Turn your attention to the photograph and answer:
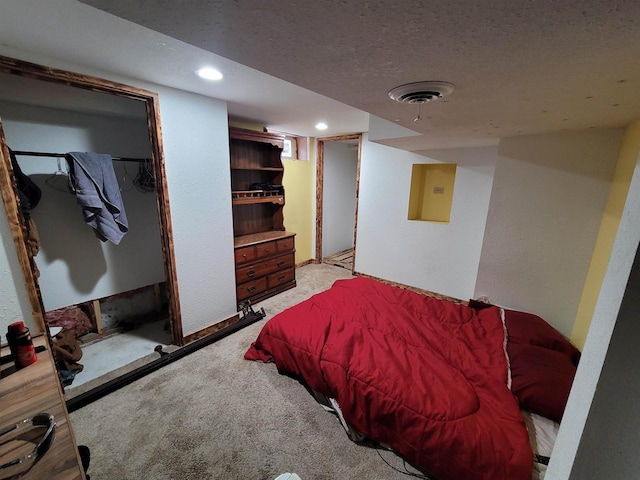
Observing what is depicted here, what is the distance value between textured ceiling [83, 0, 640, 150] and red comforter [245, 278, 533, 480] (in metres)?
1.44

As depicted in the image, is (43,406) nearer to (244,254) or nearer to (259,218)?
(244,254)

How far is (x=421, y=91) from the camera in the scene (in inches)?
39.0

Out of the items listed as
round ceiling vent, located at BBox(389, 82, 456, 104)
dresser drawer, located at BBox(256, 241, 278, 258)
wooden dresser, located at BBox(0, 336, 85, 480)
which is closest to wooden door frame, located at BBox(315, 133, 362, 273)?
dresser drawer, located at BBox(256, 241, 278, 258)

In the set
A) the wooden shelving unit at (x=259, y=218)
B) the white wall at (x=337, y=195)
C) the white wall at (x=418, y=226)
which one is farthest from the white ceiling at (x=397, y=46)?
the white wall at (x=337, y=195)

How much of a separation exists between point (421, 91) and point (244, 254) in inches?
94.1

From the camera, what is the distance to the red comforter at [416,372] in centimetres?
115

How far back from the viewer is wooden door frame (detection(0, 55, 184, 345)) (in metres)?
1.36

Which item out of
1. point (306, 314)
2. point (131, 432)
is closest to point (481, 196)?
point (306, 314)

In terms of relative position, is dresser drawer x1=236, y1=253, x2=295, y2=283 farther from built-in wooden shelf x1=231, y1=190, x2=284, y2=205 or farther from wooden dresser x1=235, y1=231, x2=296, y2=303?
built-in wooden shelf x1=231, y1=190, x2=284, y2=205

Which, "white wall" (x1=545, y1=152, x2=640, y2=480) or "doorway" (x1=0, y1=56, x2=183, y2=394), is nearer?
"white wall" (x1=545, y1=152, x2=640, y2=480)

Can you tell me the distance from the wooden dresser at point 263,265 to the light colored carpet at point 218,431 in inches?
40.5

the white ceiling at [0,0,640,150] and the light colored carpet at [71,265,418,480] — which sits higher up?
the white ceiling at [0,0,640,150]

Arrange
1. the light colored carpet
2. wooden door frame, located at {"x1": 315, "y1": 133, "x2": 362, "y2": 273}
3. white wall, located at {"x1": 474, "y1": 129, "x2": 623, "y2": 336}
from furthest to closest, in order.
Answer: wooden door frame, located at {"x1": 315, "y1": 133, "x2": 362, "y2": 273} → white wall, located at {"x1": 474, "y1": 129, "x2": 623, "y2": 336} → the light colored carpet

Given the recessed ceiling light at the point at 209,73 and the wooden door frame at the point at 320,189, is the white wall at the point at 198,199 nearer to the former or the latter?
the recessed ceiling light at the point at 209,73
